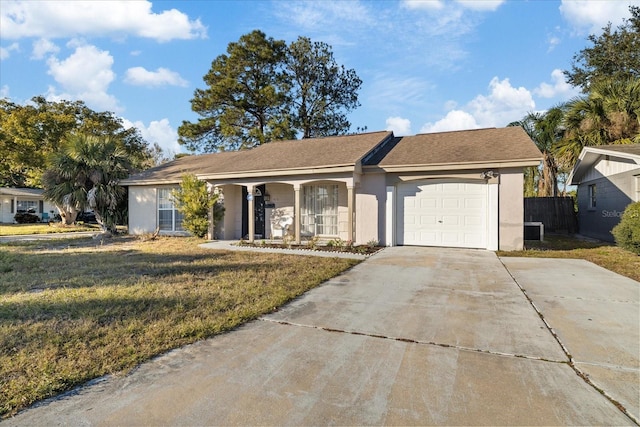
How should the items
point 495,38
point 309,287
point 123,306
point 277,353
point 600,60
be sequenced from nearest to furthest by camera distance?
1. point 277,353
2. point 123,306
3. point 309,287
4. point 495,38
5. point 600,60

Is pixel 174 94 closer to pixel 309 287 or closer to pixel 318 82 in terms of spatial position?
pixel 318 82

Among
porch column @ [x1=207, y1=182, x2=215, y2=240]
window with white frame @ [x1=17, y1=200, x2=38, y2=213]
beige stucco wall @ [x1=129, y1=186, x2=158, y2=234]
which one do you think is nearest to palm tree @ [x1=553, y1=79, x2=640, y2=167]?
porch column @ [x1=207, y1=182, x2=215, y2=240]

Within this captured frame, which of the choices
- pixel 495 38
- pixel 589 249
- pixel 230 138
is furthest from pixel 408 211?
pixel 230 138

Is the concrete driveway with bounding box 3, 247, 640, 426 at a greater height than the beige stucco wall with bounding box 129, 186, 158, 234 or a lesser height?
lesser

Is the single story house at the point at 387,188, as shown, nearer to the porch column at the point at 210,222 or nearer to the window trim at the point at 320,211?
the window trim at the point at 320,211

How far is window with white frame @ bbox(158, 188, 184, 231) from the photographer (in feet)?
49.4

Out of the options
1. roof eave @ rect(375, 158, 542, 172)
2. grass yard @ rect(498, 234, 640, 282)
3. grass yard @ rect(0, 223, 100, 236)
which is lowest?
grass yard @ rect(498, 234, 640, 282)

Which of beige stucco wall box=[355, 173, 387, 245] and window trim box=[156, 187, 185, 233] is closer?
beige stucco wall box=[355, 173, 387, 245]

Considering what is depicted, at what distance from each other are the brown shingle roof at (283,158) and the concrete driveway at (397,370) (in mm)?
6906

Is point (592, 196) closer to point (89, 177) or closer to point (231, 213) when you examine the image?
point (231, 213)

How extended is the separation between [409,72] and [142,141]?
90.3 feet

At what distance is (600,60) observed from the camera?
2103 cm

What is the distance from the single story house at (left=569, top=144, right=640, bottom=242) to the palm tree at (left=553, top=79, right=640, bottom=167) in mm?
1399

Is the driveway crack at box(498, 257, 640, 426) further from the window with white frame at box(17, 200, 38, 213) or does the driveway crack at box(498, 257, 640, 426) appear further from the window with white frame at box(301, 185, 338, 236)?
the window with white frame at box(17, 200, 38, 213)
